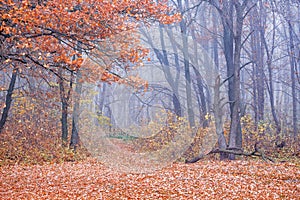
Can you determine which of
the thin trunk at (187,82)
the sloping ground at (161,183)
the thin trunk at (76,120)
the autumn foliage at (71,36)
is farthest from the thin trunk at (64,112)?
the thin trunk at (187,82)

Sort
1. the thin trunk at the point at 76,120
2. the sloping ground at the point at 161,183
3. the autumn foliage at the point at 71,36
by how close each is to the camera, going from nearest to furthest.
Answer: the sloping ground at the point at 161,183 < the autumn foliage at the point at 71,36 < the thin trunk at the point at 76,120

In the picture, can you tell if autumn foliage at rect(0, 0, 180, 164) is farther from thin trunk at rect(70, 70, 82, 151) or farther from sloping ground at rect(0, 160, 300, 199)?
sloping ground at rect(0, 160, 300, 199)

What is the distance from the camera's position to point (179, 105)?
14891 millimetres

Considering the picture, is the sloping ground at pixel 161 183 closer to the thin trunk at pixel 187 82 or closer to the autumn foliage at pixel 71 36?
the autumn foliage at pixel 71 36

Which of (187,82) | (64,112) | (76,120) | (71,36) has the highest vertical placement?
(71,36)

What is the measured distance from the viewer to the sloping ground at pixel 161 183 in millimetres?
7277

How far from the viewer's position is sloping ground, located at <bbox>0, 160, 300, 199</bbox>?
23.9ft

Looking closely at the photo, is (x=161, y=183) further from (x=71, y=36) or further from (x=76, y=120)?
(x=76, y=120)

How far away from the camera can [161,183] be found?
8273mm

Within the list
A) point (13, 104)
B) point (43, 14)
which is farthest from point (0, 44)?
point (13, 104)

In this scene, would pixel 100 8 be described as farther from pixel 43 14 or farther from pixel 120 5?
pixel 43 14

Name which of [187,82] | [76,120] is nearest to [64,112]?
[76,120]

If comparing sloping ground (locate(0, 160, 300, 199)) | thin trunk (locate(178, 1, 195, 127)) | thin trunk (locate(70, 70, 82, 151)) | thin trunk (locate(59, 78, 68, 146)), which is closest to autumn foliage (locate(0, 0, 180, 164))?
thin trunk (locate(59, 78, 68, 146))

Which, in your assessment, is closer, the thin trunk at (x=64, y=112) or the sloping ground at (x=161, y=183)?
the sloping ground at (x=161, y=183)
